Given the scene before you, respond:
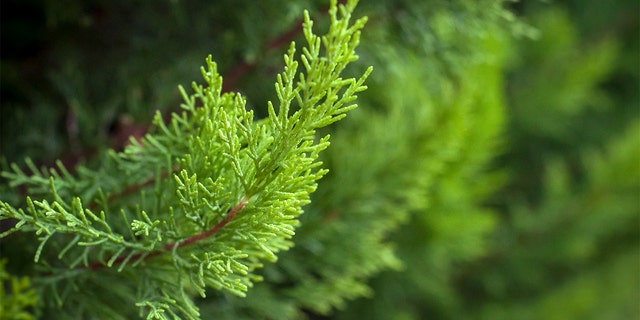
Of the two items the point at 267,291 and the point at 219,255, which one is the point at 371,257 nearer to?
the point at 267,291

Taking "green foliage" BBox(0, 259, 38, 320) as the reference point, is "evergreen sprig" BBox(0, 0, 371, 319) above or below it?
above

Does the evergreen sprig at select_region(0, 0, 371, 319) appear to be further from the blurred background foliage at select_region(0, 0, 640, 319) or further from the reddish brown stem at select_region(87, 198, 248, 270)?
the blurred background foliage at select_region(0, 0, 640, 319)

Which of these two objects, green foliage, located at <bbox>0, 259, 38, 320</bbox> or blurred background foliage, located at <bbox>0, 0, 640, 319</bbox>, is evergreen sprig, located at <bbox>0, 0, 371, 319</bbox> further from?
blurred background foliage, located at <bbox>0, 0, 640, 319</bbox>

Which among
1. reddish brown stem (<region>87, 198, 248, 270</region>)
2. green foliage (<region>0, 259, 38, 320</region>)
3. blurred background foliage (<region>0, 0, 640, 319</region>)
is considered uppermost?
blurred background foliage (<region>0, 0, 640, 319</region>)

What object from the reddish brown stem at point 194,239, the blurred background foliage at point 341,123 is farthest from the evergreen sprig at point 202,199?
the blurred background foliage at point 341,123

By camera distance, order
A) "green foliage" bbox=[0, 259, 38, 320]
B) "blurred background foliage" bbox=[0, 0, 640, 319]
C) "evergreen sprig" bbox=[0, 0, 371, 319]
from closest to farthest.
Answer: "evergreen sprig" bbox=[0, 0, 371, 319] → "green foliage" bbox=[0, 259, 38, 320] → "blurred background foliage" bbox=[0, 0, 640, 319]

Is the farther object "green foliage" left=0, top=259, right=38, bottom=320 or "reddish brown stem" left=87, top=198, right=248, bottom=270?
"green foliage" left=0, top=259, right=38, bottom=320

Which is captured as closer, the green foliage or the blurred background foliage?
the green foliage

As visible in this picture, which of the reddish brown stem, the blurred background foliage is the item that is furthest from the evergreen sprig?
the blurred background foliage

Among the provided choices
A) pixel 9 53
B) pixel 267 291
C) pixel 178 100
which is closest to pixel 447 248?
pixel 267 291

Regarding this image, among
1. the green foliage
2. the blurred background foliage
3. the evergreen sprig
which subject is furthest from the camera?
the blurred background foliage
